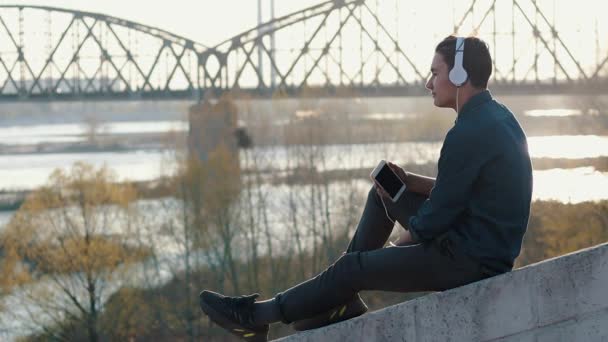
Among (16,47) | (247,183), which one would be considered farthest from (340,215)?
(16,47)

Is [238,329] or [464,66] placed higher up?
[464,66]

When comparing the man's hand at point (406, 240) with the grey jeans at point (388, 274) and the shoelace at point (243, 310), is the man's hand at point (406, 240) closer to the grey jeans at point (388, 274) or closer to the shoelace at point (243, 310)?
the grey jeans at point (388, 274)

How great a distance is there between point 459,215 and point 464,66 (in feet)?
2.07

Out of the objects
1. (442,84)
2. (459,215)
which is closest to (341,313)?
(459,215)

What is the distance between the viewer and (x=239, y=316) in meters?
5.42

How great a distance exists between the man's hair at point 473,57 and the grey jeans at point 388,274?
0.67 metres

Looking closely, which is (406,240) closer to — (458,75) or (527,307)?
(527,307)

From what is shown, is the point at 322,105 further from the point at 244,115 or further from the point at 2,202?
the point at 2,202

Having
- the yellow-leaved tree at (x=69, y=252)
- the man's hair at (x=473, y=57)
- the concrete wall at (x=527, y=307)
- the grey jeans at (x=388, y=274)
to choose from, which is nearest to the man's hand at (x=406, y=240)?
the grey jeans at (x=388, y=274)

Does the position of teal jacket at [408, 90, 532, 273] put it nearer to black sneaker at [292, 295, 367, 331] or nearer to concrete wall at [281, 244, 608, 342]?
concrete wall at [281, 244, 608, 342]

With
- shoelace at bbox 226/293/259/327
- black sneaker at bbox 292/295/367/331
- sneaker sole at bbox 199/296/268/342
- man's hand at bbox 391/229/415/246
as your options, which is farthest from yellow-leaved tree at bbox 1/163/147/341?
man's hand at bbox 391/229/415/246

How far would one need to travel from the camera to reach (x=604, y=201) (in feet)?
75.8

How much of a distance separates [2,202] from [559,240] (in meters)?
32.1

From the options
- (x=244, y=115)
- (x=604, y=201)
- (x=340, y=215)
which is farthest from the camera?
(x=244, y=115)
